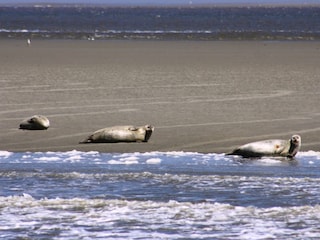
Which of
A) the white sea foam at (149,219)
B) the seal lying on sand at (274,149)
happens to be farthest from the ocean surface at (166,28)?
the white sea foam at (149,219)

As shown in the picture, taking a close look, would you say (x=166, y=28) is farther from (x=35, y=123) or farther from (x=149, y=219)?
(x=149, y=219)

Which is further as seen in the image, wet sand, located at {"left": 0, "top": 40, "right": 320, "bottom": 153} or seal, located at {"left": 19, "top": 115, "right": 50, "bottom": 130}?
seal, located at {"left": 19, "top": 115, "right": 50, "bottom": 130}

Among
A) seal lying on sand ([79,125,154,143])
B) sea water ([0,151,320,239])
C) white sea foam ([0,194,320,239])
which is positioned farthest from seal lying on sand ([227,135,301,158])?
white sea foam ([0,194,320,239])

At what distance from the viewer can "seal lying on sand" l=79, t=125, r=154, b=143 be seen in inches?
504

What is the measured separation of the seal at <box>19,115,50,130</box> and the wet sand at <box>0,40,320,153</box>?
13 centimetres

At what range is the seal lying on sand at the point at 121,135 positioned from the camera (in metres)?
12.8

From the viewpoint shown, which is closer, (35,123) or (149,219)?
(149,219)

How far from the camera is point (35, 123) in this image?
45.0 ft

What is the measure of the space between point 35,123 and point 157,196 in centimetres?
440

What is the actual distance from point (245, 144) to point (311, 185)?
2418mm

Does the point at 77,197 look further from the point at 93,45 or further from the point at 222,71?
the point at 93,45

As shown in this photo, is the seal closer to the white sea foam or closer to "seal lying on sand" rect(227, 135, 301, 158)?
"seal lying on sand" rect(227, 135, 301, 158)

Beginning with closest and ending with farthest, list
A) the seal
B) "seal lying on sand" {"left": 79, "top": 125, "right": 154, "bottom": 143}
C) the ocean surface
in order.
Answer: "seal lying on sand" {"left": 79, "top": 125, "right": 154, "bottom": 143}
the seal
the ocean surface

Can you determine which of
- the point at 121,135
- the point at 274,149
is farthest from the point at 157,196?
the point at 121,135
